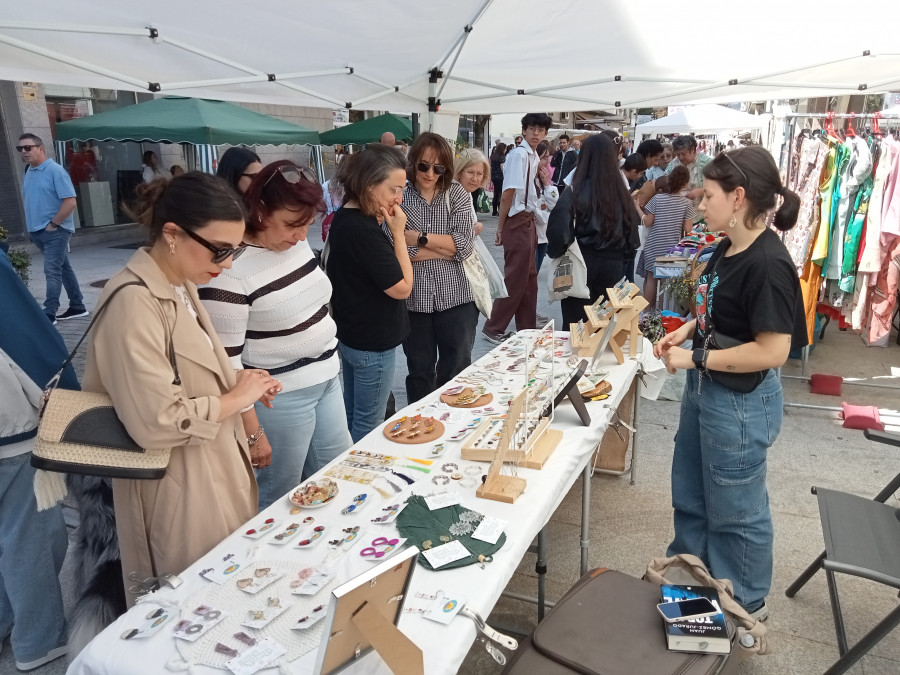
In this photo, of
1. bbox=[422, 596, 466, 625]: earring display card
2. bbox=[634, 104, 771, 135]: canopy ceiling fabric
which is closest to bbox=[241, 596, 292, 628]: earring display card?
bbox=[422, 596, 466, 625]: earring display card

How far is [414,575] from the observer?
4.71 ft

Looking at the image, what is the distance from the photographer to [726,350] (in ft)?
6.48

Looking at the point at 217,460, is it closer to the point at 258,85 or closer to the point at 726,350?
the point at 726,350

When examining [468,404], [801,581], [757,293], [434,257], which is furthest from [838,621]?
[434,257]

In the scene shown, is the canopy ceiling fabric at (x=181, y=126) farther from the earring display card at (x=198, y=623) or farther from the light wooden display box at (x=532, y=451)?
the earring display card at (x=198, y=623)

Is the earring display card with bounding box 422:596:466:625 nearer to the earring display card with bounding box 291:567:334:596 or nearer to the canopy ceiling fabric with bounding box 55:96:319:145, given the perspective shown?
the earring display card with bounding box 291:567:334:596

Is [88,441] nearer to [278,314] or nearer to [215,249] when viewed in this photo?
[215,249]

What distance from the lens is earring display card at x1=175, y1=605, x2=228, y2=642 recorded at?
1248mm

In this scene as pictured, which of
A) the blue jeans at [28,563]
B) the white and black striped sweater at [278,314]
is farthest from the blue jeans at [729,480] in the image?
→ the blue jeans at [28,563]

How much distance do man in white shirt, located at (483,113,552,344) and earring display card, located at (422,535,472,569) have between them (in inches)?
160

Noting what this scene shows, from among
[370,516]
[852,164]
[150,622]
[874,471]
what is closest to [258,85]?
[370,516]

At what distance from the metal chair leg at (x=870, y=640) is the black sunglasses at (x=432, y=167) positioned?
2.47m

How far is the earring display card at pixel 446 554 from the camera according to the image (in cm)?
146

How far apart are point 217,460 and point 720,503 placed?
1.65m
